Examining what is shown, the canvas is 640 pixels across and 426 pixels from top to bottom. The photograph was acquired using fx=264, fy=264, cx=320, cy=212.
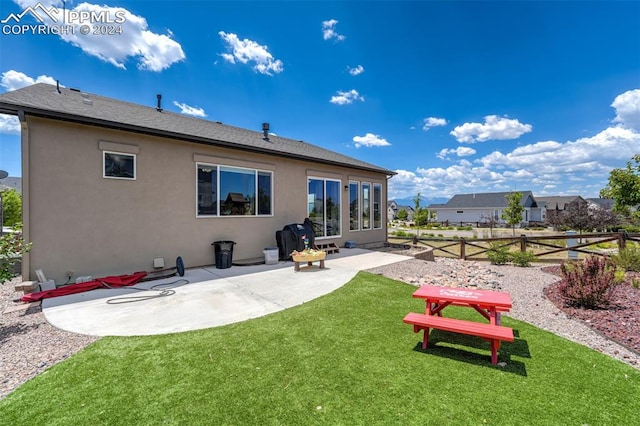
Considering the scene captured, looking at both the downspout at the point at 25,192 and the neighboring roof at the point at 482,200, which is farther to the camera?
the neighboring roof at the point at 482,200

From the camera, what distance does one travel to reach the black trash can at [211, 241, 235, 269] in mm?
7707

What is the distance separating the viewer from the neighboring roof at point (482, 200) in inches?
1829

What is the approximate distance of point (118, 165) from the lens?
256 inches

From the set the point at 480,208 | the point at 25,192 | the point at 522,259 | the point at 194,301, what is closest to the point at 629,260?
the point at 522,259

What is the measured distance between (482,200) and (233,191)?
174ft

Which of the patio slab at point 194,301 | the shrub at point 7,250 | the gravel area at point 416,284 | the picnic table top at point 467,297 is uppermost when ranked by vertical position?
the shrub at point 7,250

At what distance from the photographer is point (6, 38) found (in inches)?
283

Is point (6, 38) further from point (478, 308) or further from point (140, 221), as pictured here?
point (478, 308)

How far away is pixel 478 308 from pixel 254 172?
24.4 feet

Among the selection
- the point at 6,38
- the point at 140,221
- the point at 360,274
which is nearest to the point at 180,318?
the point at 140,221

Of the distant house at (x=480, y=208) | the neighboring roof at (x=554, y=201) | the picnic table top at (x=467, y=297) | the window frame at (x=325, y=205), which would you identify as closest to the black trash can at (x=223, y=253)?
the window frame at (x=325, y=205)

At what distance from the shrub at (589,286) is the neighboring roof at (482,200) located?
1877 inches

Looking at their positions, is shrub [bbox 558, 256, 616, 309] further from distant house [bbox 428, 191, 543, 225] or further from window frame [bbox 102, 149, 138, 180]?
distant house [bbox 428, 191, 543, 225]

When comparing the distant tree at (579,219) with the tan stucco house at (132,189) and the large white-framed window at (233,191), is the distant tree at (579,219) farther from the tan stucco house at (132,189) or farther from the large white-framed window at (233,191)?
the large white-framed window at (233,191)
